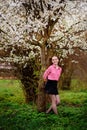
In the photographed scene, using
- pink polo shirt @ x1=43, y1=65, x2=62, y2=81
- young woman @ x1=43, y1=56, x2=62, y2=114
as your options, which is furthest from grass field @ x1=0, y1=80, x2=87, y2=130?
pink polo shirt @ x1=43, y1=65, x2=62, y2=81

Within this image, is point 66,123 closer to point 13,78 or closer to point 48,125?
point 48,125

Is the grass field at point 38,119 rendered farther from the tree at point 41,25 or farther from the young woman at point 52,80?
the tree at point 41,25

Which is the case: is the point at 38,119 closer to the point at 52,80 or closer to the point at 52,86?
the point at 52,86

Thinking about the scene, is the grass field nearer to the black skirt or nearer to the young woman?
the young woman

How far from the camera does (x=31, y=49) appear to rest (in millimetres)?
15977

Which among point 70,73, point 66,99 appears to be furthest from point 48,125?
point 70,73

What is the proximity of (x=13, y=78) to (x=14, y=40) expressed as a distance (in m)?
3.36

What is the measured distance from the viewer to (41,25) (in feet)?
43.5

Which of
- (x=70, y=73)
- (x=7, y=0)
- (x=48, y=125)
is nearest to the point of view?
(x=48, y=125)

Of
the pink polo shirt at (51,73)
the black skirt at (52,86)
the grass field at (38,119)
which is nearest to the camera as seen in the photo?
the grass field at (38,119)

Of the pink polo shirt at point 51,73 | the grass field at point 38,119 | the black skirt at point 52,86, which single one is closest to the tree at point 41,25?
the black skirt at point 52,86

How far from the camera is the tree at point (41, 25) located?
13274mm

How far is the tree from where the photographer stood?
13274mm

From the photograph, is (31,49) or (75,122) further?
(31,49)
